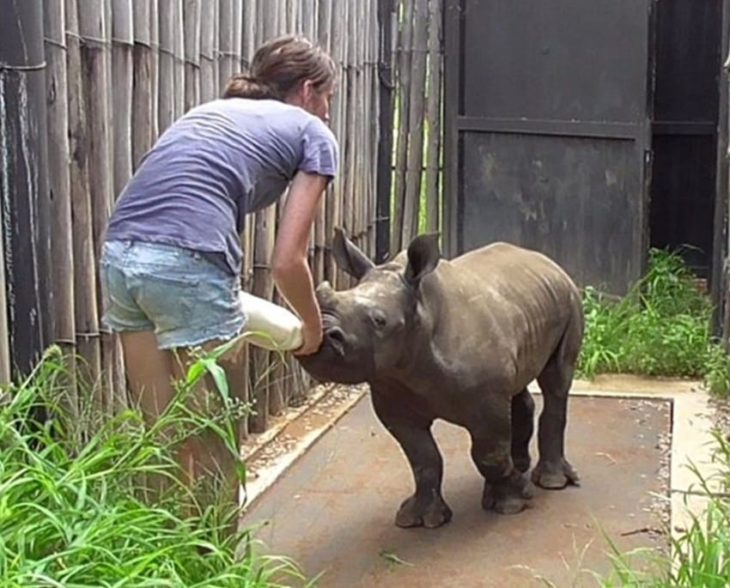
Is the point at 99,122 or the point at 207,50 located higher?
the point at 207,50

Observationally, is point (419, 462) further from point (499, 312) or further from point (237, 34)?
point (237, 34)

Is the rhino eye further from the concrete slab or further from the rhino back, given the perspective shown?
the concrete slab

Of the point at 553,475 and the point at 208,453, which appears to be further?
the point at 553,475

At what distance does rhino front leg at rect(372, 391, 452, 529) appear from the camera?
4.96 m

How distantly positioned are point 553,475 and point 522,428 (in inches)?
9.2

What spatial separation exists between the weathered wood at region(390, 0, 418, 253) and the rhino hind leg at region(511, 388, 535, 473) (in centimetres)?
279

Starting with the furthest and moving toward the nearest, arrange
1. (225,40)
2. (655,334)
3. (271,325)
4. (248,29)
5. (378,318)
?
1. (655,334)
2. (248,29)
3. (225,40)
4. (378,318)
5. (271,325)

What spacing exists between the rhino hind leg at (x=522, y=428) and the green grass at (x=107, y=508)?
70.9 inches

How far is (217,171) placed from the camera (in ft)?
12.8

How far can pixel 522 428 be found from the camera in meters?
5.53

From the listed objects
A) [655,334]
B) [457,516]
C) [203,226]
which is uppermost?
[203,226]

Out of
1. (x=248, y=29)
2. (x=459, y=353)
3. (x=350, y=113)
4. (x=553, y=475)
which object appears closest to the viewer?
(x=459, y=353)

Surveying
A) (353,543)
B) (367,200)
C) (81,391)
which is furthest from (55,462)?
(367,200)

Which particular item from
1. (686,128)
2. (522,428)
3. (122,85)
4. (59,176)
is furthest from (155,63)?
(686,128)
